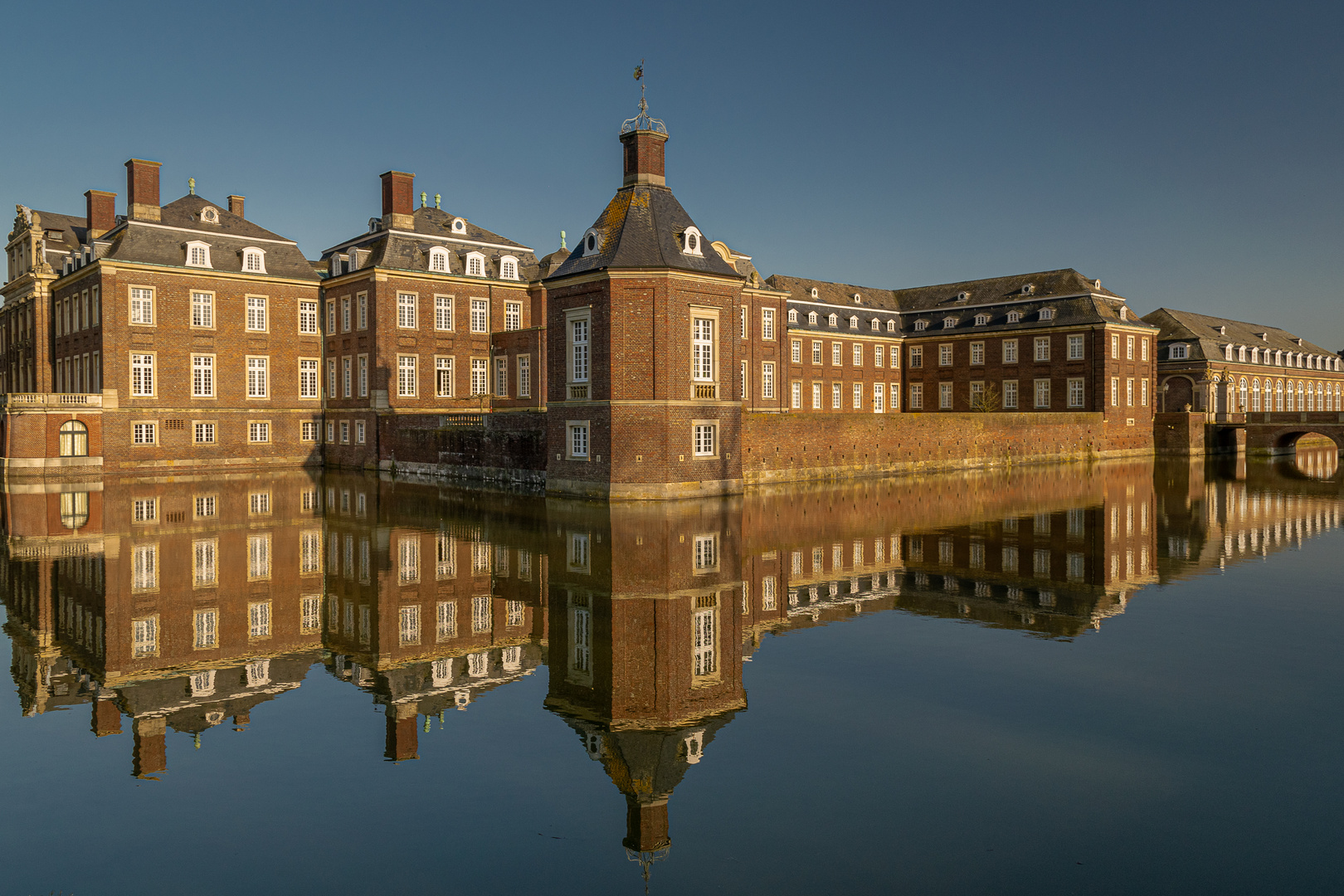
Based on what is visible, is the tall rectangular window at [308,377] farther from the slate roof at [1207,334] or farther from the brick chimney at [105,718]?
the slate roof at [1207,334]

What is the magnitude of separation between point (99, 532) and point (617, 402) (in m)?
12.7

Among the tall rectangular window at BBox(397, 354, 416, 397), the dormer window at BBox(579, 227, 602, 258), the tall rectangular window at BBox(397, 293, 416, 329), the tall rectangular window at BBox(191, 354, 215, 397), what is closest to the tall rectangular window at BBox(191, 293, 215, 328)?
the tall rectangular window at BBox(191, 354, 215, 397)

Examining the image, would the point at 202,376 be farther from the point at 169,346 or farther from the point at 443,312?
the point at 443,312

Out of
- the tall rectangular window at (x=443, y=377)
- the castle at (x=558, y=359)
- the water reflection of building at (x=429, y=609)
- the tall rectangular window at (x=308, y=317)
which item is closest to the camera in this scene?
the water reflection of building at (x=429, y=609)

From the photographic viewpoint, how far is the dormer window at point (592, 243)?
88.5 ft

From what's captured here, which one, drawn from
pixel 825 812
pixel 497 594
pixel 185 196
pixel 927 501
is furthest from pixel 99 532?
pixel 185 196

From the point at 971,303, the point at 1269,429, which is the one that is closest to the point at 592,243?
the point at 971,303

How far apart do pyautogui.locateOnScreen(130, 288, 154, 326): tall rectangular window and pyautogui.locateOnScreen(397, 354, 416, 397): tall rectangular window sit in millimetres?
10658

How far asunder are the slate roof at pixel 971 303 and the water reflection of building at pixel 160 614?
43.2m

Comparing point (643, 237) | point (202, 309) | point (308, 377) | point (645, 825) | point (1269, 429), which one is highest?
point (202, 309)

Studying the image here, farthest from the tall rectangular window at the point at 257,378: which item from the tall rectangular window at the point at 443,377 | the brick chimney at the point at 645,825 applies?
the brick chimney at the point at 645,825

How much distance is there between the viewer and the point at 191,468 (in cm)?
4056

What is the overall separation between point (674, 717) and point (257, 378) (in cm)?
4130

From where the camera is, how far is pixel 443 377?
146 ft
